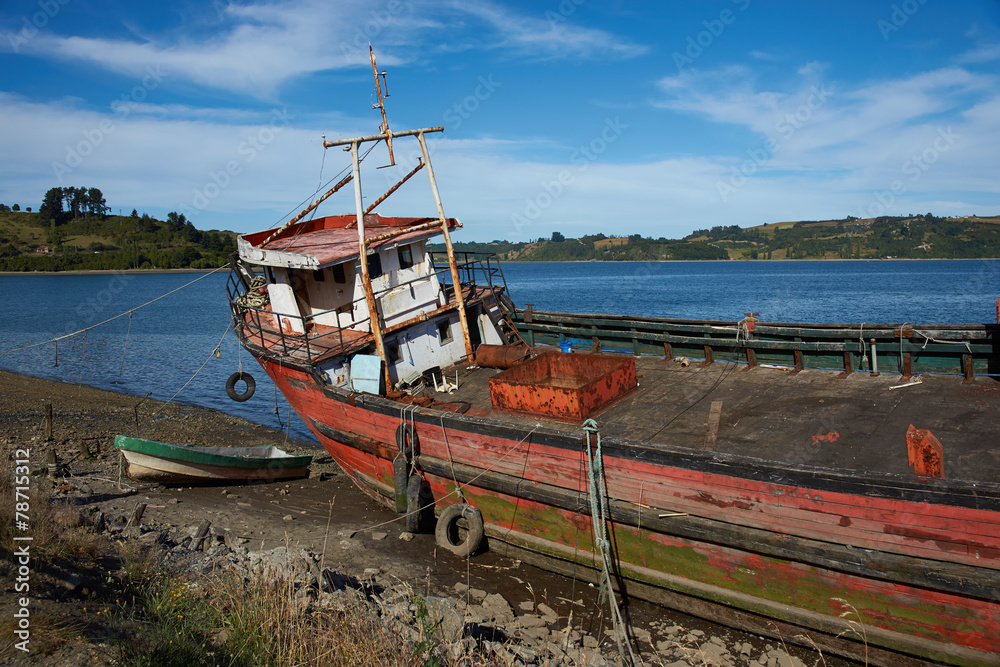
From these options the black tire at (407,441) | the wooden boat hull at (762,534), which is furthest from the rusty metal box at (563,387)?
the black tire at (407,441)

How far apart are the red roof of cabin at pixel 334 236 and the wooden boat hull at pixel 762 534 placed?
4.37 m

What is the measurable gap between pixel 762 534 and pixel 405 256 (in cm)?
870

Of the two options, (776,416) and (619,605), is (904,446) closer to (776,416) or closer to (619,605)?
(776,416)

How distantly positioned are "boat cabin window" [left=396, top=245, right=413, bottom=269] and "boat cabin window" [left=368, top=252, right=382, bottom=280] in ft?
1.60

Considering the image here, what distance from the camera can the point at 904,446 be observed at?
6375 millimetres

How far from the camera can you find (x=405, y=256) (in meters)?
12.2

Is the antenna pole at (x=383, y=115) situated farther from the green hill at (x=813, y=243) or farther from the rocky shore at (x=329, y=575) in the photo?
the green hill at (x=813, y=243)

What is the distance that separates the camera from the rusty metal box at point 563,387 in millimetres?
8148

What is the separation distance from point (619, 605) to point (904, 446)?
152 inches

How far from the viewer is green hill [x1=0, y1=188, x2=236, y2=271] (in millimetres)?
121938

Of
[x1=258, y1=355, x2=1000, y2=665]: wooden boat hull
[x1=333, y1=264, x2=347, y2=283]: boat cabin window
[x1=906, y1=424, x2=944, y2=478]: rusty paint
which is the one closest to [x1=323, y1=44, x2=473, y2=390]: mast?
[x1=333, y1=264, x2=347, y2=283]: boat cabin window

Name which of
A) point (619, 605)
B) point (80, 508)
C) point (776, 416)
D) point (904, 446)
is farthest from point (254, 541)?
point (904, 446)

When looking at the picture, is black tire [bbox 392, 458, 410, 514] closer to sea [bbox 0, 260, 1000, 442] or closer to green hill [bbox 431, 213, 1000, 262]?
Answer: sea [bbox 0, 260, 1000, 442]

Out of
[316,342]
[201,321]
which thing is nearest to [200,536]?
[316,342]
